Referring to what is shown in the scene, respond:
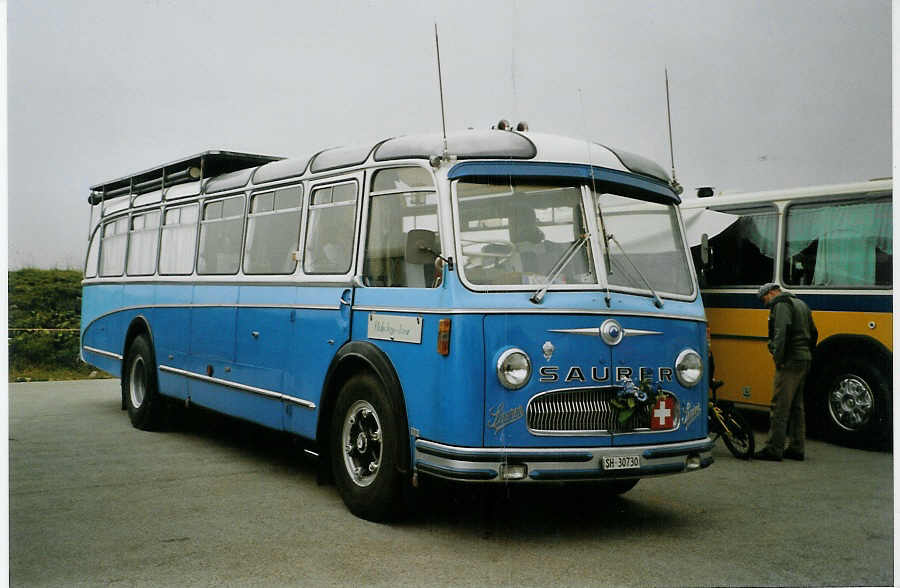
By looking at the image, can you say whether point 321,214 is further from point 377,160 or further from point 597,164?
point 597,164

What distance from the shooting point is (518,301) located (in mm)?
6074

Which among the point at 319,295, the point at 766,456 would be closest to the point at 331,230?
the point at 319,295

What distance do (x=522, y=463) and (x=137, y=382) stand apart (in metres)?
6.40

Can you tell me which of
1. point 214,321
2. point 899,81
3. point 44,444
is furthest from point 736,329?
point 44,444

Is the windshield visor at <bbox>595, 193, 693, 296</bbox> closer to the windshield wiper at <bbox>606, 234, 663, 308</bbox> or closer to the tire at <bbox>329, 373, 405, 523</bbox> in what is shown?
the windshield wiper at <bbox>606, 234, 663, 308</bbox>

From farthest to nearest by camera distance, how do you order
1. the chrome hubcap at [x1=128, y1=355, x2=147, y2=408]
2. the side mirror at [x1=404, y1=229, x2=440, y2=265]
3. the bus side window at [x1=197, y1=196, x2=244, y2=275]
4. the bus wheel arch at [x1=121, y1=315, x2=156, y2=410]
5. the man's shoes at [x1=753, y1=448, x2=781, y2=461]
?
1. the chrome hubcap at [x1=128, y1=355, x2=147, y2=408]
2. the bus wheel arch at [x1=121, y1=315, x2=156, y2=410]
3. the man's shoes at [x1=753, y1=448, x2=781, y2=461]
4. the bus side window at [x1=197, y1=196, x2=244, y2=275]
5. the side mirror at [x1=404, y1=229, x2=440, y2=265]

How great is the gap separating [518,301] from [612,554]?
158cm

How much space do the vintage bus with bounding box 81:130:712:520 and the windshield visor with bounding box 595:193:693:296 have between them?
15mm

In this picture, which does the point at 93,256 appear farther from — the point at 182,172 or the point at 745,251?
the point at 745,251

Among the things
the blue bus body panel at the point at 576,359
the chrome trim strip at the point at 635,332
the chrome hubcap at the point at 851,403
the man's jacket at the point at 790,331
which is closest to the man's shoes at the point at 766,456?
the man's jacket at the point at 790,331

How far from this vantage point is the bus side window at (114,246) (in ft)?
37.3

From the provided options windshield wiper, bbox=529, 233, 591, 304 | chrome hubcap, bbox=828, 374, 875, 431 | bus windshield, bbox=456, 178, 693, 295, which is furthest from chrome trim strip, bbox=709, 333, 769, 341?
windshield wiper, bbox=529, 233, 591, 304

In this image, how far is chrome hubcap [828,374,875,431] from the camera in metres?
9.98

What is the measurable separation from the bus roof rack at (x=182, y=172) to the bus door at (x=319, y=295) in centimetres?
126
